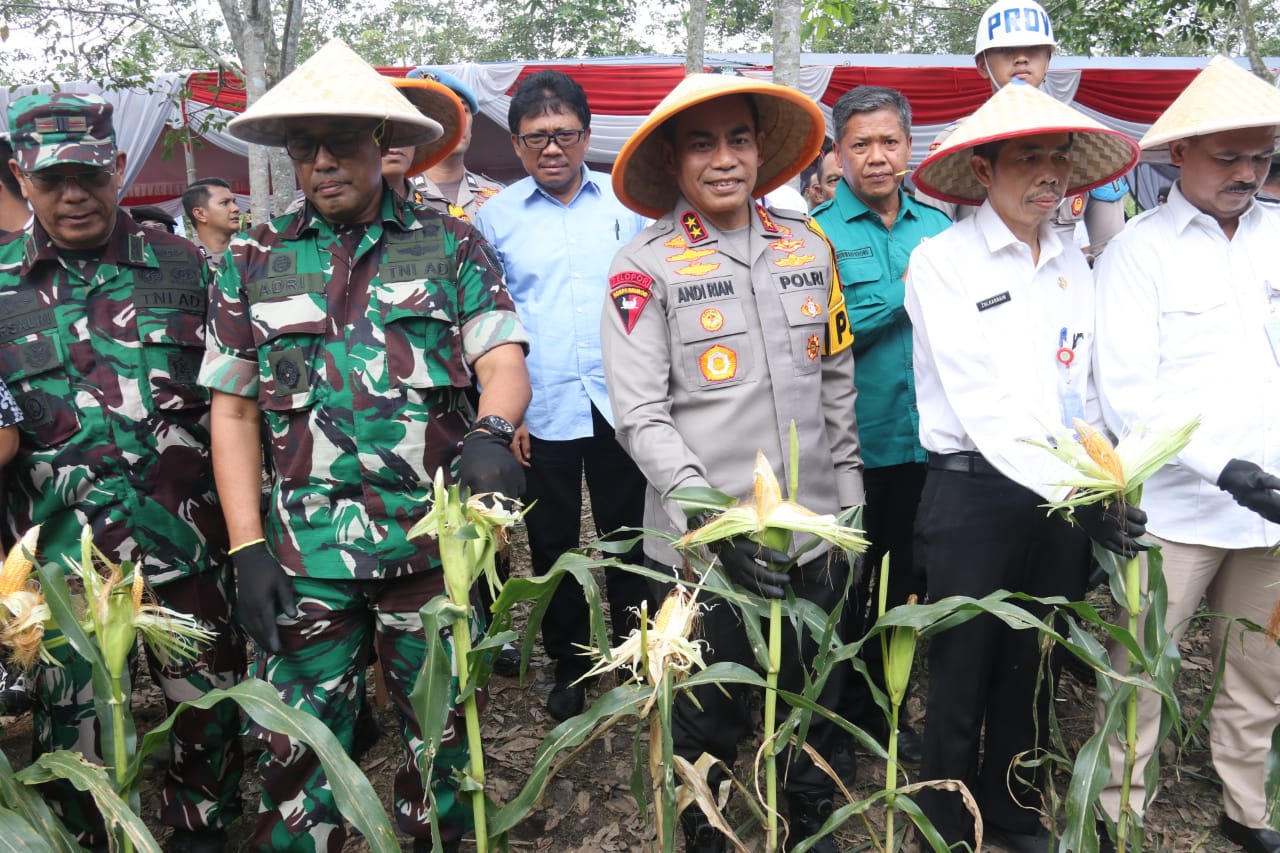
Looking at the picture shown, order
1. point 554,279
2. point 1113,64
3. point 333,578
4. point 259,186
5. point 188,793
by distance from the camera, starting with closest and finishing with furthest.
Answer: point 333,578, point 188,793, point 554,279, point 259,186, point 1113,64

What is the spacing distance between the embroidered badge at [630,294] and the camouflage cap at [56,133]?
4.48 ft

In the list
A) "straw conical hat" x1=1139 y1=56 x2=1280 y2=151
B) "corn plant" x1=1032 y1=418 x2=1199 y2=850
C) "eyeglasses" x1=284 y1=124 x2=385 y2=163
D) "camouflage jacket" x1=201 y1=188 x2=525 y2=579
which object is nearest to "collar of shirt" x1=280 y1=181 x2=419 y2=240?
"camouflage jacket" x1=201 y1=188 x2=525 y2=579

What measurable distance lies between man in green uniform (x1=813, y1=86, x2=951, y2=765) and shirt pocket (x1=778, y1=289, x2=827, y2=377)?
0.57 m

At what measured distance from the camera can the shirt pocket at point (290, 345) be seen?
7.86 feet

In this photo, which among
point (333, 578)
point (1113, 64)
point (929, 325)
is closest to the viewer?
point (333, 578)

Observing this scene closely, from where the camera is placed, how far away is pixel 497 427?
2.23m

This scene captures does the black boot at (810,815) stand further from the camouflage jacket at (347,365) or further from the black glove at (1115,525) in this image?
the camouflage jacket at (347,365)

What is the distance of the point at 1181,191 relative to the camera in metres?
2.76

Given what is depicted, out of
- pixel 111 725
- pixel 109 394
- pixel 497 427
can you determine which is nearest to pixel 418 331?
pixel 497 427

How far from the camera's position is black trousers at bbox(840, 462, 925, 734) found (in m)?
3.39

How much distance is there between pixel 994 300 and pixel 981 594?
2.54 ft

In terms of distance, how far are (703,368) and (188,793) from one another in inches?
74.5

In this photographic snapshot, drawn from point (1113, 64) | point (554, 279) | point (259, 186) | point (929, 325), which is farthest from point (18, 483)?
point (1113, 64)

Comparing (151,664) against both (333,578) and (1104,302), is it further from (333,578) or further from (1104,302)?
(1104,302)
